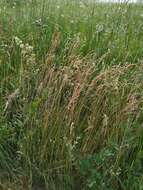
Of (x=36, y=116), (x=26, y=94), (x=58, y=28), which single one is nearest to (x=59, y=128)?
(x=36, y=116)

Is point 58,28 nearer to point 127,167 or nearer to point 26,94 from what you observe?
point 26,94

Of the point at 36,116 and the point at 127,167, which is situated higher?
the point at 36,116

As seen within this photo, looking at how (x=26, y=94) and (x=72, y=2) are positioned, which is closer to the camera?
(x=26, y=94)

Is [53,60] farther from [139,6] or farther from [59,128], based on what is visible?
[139,6]

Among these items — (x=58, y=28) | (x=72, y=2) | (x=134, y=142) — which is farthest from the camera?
(x=72, y=2)

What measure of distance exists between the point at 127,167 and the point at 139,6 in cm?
Answer: 215

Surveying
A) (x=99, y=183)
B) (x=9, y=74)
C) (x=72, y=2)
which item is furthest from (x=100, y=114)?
(x=72, y=2)

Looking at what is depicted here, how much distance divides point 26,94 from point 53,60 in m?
0.44

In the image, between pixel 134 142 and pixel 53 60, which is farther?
pixel 53 60

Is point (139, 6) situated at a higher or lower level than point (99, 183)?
higher

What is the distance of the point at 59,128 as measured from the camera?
8.92 ft

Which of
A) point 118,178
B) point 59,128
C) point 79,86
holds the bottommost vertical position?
point 118,178

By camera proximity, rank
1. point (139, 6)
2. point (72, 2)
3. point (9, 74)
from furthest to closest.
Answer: point (72, 2) → point (139, 6) → point (9, 74)

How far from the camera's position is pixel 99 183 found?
100 inches
